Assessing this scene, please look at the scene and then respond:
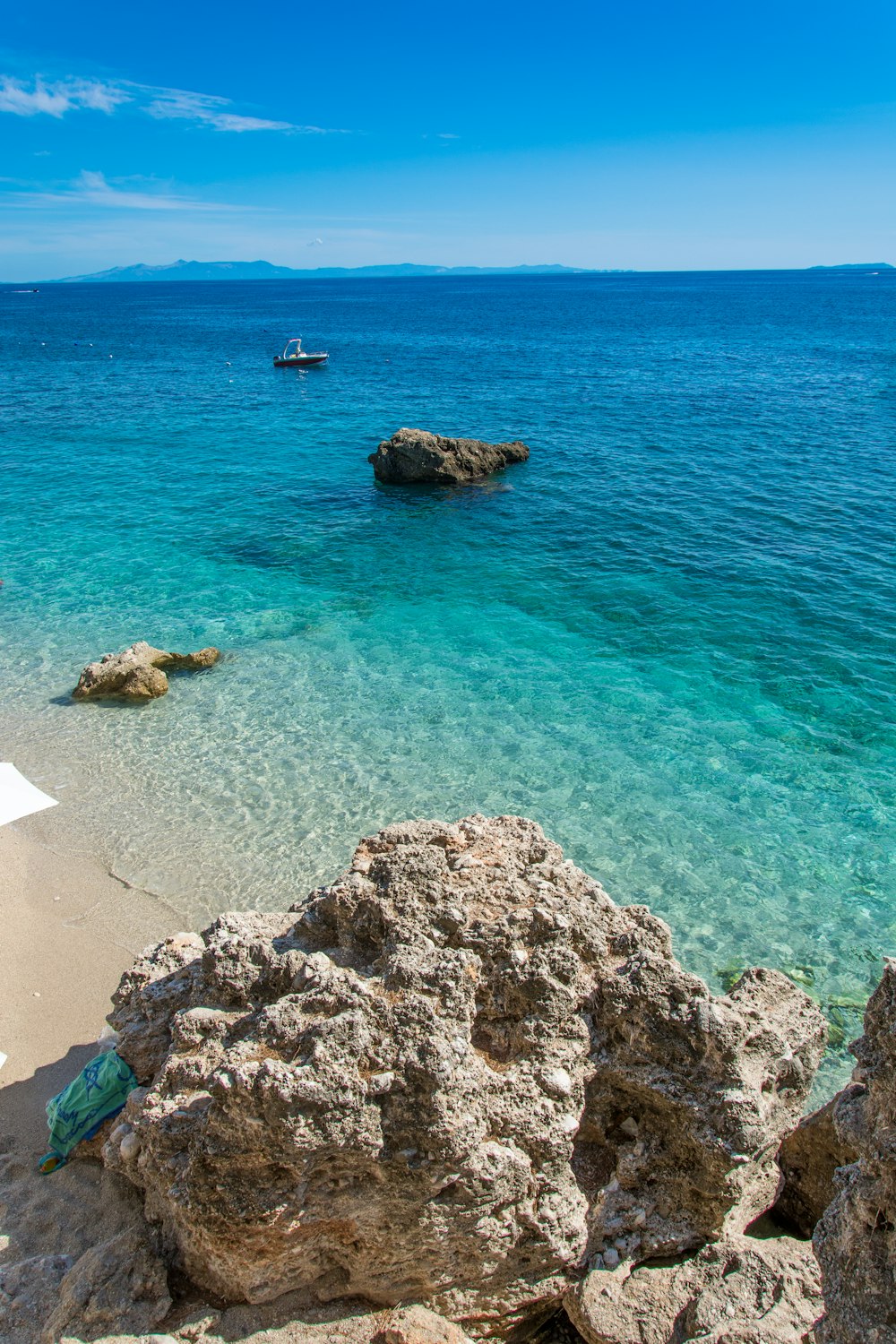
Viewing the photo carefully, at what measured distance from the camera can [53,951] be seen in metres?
11.0

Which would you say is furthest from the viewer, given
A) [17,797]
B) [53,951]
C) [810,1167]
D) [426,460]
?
[426,460]

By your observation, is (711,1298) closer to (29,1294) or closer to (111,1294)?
(111,1294)

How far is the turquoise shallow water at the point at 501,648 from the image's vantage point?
42.8 ft

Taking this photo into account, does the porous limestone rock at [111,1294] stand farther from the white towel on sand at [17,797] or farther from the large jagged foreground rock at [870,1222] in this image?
the white towel on sand at [17,797]

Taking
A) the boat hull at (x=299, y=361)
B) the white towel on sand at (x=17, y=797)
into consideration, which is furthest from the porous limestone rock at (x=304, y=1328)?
the boat hull at (x=299, y=361)

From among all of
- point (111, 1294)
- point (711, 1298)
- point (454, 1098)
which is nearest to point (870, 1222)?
point (711, 1298)

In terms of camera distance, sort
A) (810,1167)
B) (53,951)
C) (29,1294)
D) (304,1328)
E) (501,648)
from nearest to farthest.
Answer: (304,1328) < (29,1294) < (810,1167) < (53,951) < (501,648)

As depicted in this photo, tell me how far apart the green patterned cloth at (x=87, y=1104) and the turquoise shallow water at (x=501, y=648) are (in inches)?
183

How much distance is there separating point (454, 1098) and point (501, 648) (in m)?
15.1

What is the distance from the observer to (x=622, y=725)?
1653 centimetres

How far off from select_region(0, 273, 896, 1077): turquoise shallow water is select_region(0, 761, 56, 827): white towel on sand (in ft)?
2.32

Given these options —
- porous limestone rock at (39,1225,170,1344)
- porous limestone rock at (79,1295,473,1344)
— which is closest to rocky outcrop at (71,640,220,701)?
porous limestone rock at (39,1225,170,1344)

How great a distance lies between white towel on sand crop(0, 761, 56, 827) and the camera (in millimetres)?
13117

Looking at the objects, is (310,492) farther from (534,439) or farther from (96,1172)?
(96,1172)
